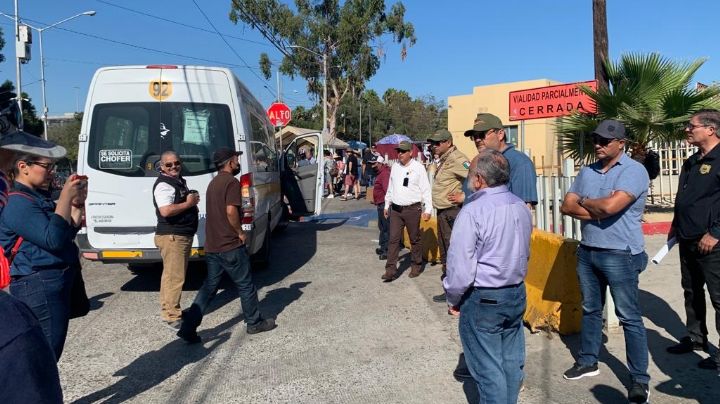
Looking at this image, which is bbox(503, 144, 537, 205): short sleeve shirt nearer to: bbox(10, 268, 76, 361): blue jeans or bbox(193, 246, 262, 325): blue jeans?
bbox(193, 246, 262, 325): blue jeans

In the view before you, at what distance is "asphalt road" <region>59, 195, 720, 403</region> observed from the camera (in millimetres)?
4004

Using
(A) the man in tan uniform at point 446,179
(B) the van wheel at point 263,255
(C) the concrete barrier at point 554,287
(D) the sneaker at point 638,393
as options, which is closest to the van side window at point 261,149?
(B) the van wheel at point 263,255

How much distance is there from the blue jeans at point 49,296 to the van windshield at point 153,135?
3.34m

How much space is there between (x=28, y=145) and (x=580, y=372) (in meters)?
3.88

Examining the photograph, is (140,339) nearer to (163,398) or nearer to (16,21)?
(163,398)

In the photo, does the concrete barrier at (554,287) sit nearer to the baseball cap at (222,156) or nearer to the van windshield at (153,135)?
the baseball cap at (222,156)

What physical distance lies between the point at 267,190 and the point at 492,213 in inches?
221

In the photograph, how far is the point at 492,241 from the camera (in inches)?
118

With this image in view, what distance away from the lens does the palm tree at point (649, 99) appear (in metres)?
9.38

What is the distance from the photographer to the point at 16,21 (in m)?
23.9

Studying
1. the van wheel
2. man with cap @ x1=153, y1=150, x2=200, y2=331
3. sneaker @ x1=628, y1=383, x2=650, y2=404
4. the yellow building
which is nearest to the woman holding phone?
man with cap @ x1=153, y1=150, x2=200, y2=331

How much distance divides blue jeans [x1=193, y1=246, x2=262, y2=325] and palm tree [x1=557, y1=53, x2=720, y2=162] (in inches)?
262

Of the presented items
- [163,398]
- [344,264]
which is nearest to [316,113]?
[344,264]

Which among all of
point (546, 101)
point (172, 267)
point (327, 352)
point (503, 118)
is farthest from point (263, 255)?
point (503, 118)
